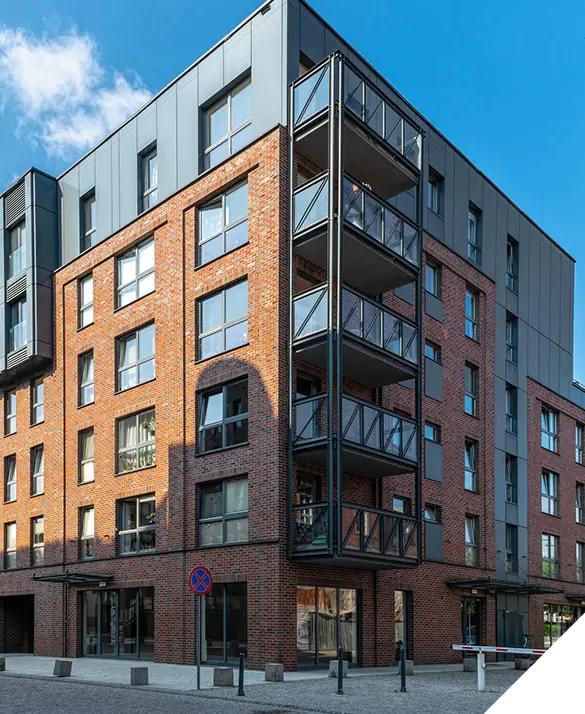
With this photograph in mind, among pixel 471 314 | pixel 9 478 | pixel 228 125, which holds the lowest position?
pixel 9 478

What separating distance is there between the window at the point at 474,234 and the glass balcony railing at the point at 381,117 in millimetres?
6305

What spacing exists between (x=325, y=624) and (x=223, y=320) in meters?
8.04

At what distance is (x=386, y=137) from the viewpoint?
2197 centimetres

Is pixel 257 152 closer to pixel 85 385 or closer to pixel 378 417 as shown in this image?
pixel 378 417

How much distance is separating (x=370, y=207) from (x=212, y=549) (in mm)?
9354

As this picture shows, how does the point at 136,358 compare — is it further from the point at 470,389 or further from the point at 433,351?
the point at 470,389

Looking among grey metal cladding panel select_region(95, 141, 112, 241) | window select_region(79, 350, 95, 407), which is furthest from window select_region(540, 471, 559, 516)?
grey metal cladding panel select_region(95, 141, 112, 241)

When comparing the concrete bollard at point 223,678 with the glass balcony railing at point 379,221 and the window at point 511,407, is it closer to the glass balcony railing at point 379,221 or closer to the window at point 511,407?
the glass balcony railing at point 379,221

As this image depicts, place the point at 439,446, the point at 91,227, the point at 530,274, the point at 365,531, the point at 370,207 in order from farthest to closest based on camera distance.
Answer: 1. the point at 530,274
2. the point at 91,227
3. the point at 439,446
4. the point at 370,207
5. the point at 365,531

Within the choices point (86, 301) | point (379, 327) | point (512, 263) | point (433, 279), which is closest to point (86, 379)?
point (86, 301)

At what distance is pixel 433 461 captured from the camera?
25.0m

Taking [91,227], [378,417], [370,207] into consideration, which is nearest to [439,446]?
[378,417]

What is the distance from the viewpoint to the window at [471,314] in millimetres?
27953

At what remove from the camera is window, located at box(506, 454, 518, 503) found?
96.2ft
